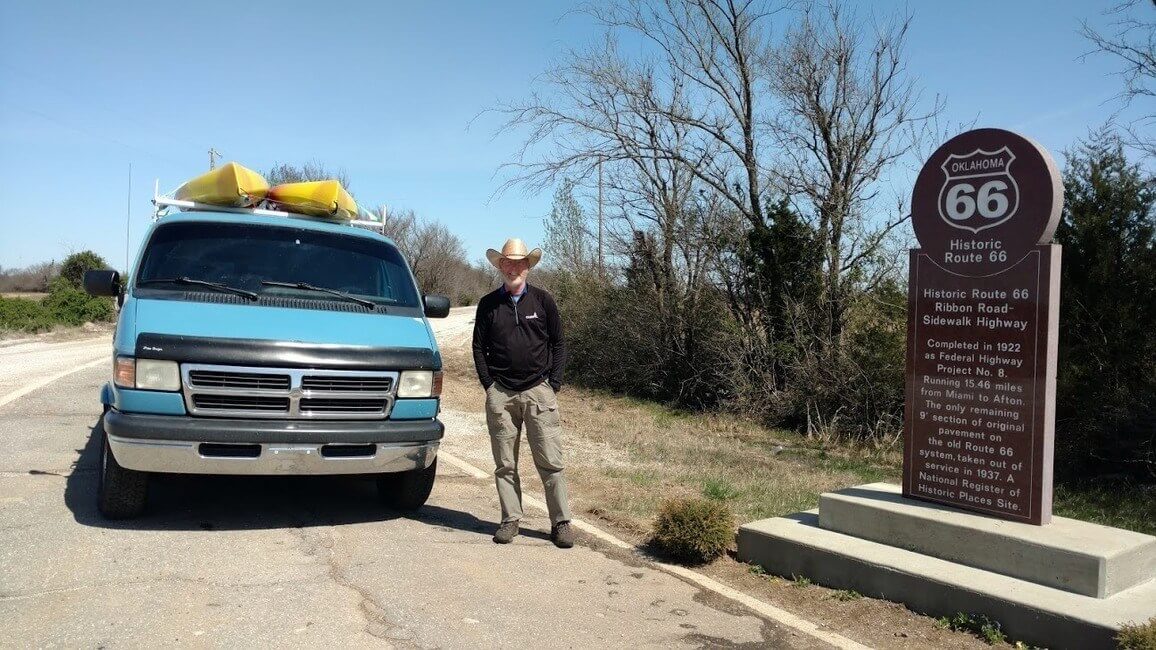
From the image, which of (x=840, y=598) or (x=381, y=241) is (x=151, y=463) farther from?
(x=840, y=598)

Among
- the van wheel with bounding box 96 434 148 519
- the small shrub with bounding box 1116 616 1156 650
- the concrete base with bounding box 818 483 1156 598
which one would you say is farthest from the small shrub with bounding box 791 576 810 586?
the van wheel with bounding box 96 434 148 519

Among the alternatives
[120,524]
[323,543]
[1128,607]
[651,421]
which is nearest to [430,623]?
[323,543]

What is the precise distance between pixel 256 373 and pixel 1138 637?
4.91 m

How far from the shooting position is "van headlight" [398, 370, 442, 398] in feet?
19.7

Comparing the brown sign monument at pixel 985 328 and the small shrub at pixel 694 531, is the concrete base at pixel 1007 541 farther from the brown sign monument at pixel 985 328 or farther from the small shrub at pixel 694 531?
the small shrub at pixel 694 531

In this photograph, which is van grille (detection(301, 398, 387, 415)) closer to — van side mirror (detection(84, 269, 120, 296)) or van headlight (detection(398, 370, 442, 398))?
van headlight (detection(398, 370, 442, 398))

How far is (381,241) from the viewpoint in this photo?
7.41 metres

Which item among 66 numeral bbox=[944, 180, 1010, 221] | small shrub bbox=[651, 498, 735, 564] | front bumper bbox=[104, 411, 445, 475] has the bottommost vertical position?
small shrub bbox=[651, 498, 735, 564]

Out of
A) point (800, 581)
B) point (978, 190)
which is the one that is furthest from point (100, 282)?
point (978, 190)

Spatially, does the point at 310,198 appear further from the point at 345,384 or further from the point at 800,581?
the point at 800,581

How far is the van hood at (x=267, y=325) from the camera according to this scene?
18.4ft

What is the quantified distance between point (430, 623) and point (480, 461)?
4.91m

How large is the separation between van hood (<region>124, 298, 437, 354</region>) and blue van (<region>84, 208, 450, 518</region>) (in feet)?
0.04

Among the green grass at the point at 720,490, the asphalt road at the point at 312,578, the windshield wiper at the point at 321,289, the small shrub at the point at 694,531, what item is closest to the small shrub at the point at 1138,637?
the asphalt road at the point at 312,578
